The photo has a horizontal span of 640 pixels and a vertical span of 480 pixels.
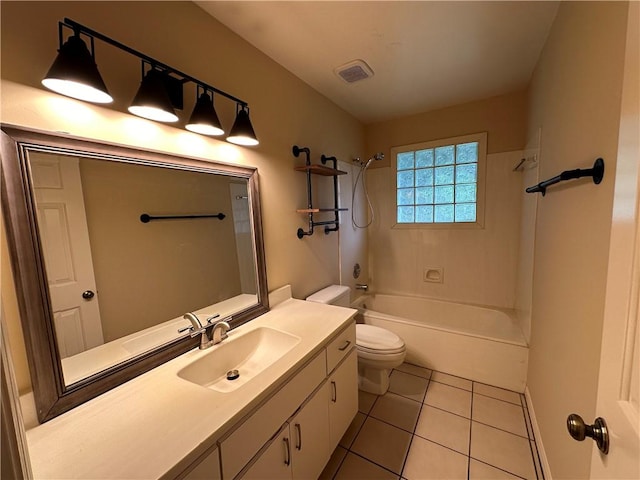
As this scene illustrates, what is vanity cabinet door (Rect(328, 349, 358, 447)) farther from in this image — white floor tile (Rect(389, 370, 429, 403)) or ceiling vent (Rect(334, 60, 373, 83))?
ceiling vent (Rect(334, 60, 373, 83))

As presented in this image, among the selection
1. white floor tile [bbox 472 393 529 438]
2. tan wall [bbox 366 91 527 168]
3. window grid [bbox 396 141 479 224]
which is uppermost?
tan wall [bbox 366 91 527 168]

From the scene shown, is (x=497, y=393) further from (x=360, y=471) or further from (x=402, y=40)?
(x=402, y=40)

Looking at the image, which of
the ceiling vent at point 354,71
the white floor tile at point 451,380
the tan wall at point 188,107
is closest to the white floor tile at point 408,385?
the white floor tile at point 451,380

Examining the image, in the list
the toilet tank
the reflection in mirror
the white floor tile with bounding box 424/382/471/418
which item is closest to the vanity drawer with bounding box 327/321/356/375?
the toilet tank

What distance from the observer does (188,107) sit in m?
1.28

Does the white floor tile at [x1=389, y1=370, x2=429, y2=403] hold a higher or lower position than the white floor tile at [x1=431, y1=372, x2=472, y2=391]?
higher

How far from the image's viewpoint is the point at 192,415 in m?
0.83

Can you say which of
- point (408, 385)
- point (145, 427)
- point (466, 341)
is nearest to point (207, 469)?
point (145, 427)

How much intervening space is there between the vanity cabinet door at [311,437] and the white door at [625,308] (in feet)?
3.12

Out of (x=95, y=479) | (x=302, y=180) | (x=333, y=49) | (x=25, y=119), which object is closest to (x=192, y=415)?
(x=95, y=479)

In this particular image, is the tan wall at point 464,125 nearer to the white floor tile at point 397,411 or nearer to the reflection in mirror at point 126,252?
the reflection in mirror at point 126,252

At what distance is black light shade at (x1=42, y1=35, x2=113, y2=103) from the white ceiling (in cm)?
78

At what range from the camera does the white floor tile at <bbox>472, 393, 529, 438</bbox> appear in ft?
5.59

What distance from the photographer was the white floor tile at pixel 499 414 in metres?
1.70
